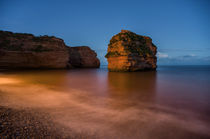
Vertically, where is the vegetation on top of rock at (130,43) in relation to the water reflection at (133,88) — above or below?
above

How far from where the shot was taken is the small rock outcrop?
26750 millimetres

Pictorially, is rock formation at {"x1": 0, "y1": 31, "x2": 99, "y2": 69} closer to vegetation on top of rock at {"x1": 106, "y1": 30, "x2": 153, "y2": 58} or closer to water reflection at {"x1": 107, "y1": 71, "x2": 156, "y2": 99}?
vegetation on top of rock at {"x1": 106, "y1": 30, "x2": 153, "y2": 58}

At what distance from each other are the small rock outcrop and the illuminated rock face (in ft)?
46.6

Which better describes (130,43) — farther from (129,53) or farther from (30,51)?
(30,51)

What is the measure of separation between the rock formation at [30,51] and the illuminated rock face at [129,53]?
982cm

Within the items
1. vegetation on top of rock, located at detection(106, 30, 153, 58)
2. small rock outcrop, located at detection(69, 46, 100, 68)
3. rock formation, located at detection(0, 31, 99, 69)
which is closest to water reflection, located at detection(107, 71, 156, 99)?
vegetation on top of rock, located at detection(106, 30, 153, 58)

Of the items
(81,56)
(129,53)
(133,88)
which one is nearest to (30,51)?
(81,56)

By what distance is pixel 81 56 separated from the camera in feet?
91.2

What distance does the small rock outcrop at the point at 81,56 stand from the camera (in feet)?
87.8

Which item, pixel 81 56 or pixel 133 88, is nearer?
pixel 133 88

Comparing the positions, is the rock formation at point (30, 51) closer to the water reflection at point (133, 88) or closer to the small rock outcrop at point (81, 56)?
the small rock outcrop at point (81, 56)

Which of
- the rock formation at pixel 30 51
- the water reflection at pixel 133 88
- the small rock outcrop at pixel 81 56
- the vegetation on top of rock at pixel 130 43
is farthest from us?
the small rock outcrop at pixel 81 56

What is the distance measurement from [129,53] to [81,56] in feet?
59.3

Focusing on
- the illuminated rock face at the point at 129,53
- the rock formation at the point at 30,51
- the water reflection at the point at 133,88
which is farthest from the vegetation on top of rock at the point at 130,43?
the rock formation at the point at 30,51
